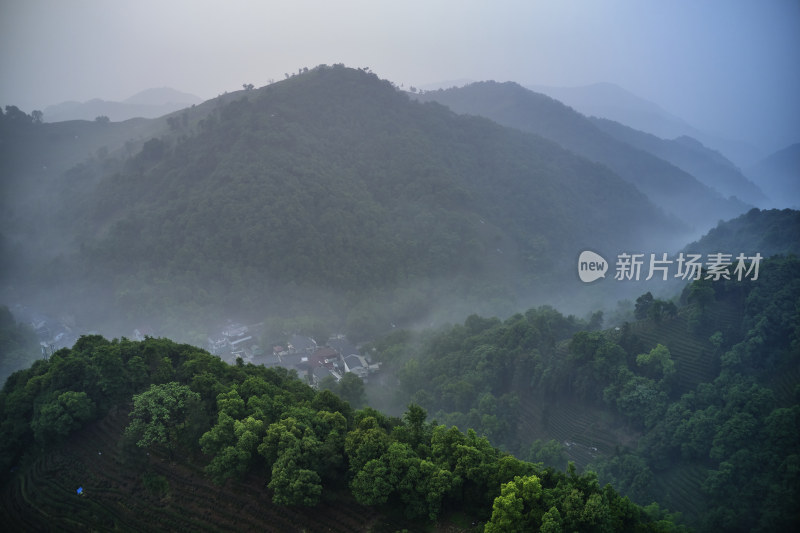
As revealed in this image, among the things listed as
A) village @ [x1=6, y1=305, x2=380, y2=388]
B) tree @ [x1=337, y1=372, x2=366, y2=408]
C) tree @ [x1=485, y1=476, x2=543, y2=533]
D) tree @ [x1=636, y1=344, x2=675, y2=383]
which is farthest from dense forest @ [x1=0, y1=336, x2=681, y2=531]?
village @ [x1=6, y1=305, x2=380, y2=388]

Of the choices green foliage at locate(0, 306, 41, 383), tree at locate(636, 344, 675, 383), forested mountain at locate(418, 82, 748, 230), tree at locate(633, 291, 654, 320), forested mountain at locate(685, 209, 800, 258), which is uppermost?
forested mountain at locate(418, 82, 748, 230)

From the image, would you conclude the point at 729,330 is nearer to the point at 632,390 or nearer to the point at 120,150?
the point at 632,390

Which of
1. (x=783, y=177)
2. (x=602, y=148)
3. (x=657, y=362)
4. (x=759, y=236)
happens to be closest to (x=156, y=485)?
(x=657, y=362)

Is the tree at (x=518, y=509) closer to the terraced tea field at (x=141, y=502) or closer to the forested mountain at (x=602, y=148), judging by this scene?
the terraced tea field at (x=141, y=502)

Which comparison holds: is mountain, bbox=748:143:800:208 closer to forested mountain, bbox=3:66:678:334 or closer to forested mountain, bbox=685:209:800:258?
forested mountain, bbox=3:66:678:334

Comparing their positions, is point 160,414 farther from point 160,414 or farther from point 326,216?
point 326,216

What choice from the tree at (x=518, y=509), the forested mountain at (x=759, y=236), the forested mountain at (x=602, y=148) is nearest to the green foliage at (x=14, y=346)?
the tree at (x=518, y=509)
